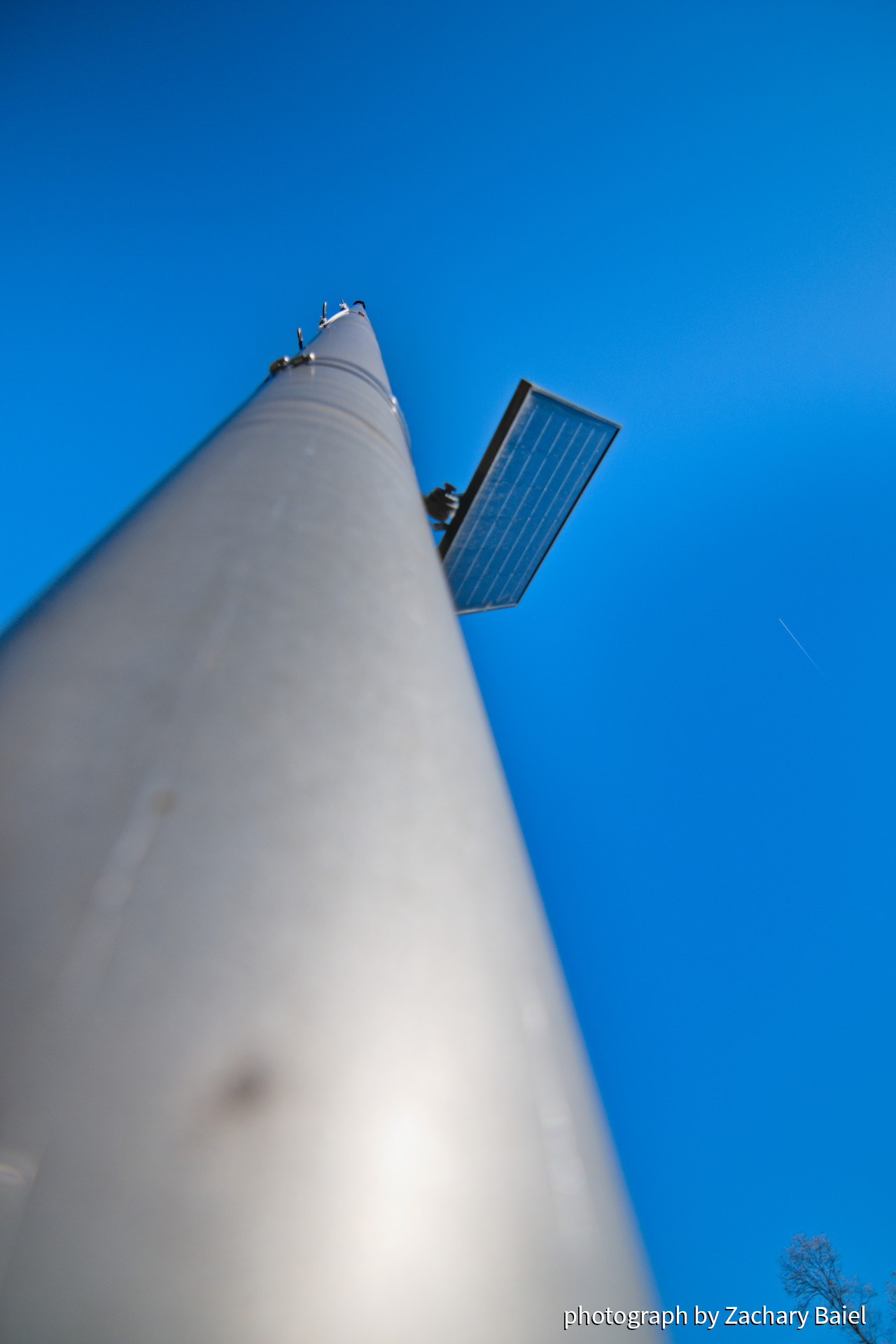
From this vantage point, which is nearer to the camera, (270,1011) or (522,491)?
(270,1011)

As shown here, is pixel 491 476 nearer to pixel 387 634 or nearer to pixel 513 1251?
pixel 387 634

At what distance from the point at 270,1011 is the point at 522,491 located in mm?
7316

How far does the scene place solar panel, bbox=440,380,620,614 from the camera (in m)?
6.76

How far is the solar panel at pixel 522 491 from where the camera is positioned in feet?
22.2

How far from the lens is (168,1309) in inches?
22.3

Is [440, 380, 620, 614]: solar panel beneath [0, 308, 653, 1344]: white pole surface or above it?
above

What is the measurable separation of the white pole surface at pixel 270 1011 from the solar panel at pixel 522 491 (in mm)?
5914

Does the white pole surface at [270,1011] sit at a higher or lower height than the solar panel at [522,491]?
lower

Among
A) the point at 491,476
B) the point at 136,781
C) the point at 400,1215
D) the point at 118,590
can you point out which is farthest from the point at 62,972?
the point at 491,476

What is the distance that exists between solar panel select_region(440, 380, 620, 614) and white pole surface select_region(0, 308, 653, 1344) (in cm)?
591

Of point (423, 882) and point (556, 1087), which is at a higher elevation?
point (423, 882)

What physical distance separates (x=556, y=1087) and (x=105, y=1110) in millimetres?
568

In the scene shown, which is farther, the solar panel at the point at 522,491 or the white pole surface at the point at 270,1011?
the solar panel at the point at 522,491

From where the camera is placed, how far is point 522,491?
24.9ft
